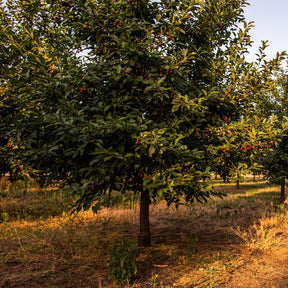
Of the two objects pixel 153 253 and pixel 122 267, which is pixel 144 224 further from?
pixel 122 267

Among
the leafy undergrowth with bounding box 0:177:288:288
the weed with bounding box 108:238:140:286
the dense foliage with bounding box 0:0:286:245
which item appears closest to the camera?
the dense foliage with bounding box 0:0:286:245

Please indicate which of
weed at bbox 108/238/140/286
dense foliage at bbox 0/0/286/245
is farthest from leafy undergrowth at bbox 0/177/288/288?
dense foliage at bbox 0/0/286/245

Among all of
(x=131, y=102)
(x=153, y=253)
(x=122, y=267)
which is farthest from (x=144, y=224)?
(x=131, y=102)

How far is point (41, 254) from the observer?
5105 mm

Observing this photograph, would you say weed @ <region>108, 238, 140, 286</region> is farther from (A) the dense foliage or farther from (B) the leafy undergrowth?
(A) the dense foliage

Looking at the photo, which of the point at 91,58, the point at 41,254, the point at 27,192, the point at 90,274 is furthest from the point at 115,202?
the point at 91,58

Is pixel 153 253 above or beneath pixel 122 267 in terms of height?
beneath

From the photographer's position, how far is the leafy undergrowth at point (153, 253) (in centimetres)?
404

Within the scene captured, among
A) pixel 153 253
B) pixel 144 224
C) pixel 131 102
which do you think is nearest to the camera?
pixel 131 102

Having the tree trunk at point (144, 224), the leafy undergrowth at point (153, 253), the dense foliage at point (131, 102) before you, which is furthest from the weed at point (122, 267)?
the tree trunk at point (144, 224)

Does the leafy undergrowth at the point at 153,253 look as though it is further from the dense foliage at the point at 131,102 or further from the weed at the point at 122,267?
the dense foliage at the point at 131,102

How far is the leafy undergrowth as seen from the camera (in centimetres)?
404

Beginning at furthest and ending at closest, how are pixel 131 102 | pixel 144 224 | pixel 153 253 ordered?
pixel 144 224 → pixel 153 253 → pixel 131 102

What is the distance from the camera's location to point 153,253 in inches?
209
